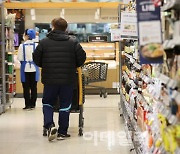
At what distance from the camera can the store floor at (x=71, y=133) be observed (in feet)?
18.7

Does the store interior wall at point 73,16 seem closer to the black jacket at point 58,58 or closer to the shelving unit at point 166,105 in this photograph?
the black jacket at point 58,58

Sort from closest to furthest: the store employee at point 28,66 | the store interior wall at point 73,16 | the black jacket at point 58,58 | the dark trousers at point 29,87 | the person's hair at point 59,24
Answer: the black jacket at point 58,58 → the person's hair at point 59,24 → the store employee at point 28,66 → the dark trousers at point 29,87 → the store interior wall at point 73,16

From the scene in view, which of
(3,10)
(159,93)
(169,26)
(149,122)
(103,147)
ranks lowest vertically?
(103,147)

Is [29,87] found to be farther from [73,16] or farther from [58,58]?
[73,16]

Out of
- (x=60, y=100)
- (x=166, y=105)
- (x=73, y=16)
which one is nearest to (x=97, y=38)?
(x=73, y=16)

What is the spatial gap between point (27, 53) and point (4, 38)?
59 centimetres

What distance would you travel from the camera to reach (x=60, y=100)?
6.23 metres

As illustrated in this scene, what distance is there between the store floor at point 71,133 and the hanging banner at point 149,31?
3082mm

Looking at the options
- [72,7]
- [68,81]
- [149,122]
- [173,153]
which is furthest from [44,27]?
[173,153]

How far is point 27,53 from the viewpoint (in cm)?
903

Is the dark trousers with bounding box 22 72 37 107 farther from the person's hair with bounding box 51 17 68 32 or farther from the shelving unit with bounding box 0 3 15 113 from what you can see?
the person's hair with bounding box 51 17 68 32

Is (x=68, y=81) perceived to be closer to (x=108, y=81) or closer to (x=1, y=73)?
(x=1, y=73)

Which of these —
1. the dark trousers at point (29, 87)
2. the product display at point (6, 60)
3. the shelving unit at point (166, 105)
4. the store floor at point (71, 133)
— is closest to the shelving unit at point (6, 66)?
the product display at point (6, 60)

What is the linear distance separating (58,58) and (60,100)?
65 centimetres
